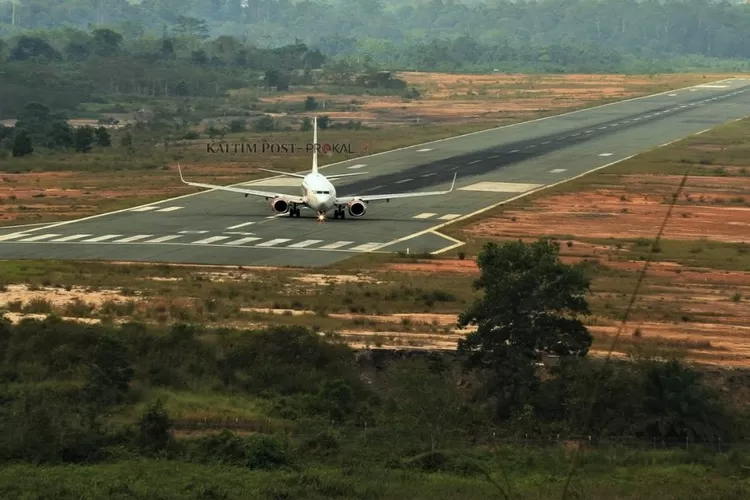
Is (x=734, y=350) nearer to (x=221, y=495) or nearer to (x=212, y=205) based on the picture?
(x=221, y=495)

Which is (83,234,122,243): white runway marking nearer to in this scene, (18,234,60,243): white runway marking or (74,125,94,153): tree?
(18,234,60,243): white runway marking

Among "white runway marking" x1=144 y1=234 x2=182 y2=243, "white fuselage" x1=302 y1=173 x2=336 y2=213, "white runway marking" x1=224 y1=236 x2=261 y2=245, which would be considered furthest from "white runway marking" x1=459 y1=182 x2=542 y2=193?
Result: "white runway marking" x1=144 y1=234 x2=182 y2=243

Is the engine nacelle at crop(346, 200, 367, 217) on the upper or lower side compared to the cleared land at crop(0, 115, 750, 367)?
upper

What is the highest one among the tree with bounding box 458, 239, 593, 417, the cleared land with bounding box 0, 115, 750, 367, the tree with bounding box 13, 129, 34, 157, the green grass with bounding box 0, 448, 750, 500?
the tree with bounding box 13, 129, 34, 157

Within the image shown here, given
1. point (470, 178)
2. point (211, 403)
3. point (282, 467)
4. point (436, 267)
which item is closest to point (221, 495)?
point (282, 467)

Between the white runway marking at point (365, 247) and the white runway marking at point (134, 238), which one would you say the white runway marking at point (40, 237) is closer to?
the white runway marking at point (134, 238)

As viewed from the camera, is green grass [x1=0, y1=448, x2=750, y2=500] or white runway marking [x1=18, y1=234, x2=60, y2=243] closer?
green grass [x1=0, y1=448, x2=750, y2=500]

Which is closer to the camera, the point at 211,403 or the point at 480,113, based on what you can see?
the point at 211,403
